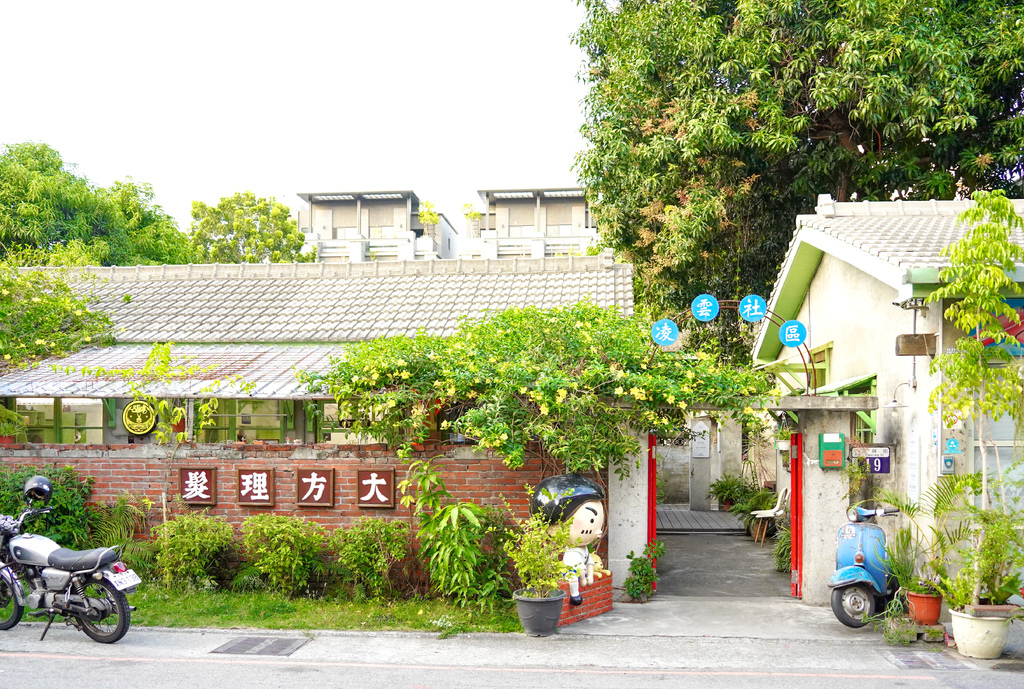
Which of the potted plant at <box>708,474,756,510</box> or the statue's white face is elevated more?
Answer: the statue's white face

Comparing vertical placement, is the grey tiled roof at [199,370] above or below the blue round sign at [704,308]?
below

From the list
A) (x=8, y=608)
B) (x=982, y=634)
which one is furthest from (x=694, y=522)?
(x=8, y=608)

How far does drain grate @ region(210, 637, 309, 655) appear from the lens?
7871 mm

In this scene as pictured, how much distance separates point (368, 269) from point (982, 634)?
11894 mm

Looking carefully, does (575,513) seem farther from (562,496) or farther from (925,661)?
(925,661)

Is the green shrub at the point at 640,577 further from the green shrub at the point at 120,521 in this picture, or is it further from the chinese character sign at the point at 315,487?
Answer: the green shrub at the point at 120,521

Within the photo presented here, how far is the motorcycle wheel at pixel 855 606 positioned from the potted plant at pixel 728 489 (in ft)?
30.4

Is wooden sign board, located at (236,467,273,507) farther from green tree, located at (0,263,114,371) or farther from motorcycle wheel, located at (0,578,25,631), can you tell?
green tree, located at (0,263,114,371)

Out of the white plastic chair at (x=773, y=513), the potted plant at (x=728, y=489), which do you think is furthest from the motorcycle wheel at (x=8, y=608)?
the potted plant at (x=728, y=489)

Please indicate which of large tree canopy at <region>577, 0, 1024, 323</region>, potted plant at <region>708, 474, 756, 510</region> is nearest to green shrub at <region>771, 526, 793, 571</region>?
potted plant at <region>708, 474, 756, 510</region>

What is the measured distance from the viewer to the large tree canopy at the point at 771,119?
50.1 ft

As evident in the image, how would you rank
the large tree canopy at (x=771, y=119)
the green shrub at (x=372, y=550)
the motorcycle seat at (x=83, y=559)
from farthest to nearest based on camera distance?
1. the large tree canopy at (x=771, y=119)
2. the green shrub at (x=372, y=550)
3. the motorcycle seat at (x=83, y=559)

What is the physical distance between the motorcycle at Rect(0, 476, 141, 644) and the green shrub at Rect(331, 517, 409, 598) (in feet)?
7.21

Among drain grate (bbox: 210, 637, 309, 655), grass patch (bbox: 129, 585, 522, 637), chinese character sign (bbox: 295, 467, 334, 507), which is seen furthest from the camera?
chinese character sign (bbox: 295, 467, 334, 507)
